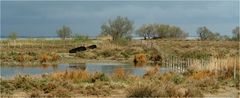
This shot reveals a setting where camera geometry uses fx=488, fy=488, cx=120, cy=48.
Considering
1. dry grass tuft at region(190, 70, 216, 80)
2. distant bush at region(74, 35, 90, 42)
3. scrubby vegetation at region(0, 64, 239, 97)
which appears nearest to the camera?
scrubby vegetation at region(0, 64, 239, 97)

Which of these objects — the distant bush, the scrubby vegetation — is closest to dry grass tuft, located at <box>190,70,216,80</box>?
the scrubby vegetation

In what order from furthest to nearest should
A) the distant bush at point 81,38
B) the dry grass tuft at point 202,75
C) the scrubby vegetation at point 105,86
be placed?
the distant bush at point 81,38 → the dry grass tuft at point 202,75 → the scrubby vegetation at point 105,86

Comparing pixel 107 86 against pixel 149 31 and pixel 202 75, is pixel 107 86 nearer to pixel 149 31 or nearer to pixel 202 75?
pixel 202 75

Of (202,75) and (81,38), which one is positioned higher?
(81,38)

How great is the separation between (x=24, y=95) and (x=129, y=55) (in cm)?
3179

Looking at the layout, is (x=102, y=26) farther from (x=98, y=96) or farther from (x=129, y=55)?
(x=98, y=96)

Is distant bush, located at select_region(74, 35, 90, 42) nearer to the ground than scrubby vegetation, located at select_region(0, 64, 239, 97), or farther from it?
farther from it

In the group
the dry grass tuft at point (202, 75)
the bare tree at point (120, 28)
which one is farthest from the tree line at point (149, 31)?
the dry grass tuft at point (202, 75)

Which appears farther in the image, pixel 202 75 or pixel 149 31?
pixel 149 31

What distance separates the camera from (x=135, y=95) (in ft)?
43.7

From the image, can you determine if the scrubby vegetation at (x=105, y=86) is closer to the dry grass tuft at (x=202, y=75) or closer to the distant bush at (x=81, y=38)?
the dry grass tuft at (x=202, y=75)

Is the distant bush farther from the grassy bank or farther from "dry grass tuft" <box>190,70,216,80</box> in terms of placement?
the grassy bank

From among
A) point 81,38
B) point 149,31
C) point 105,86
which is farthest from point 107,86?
point 149,31

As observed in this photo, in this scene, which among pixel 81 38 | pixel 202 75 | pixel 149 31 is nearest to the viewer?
pixel 202 75
